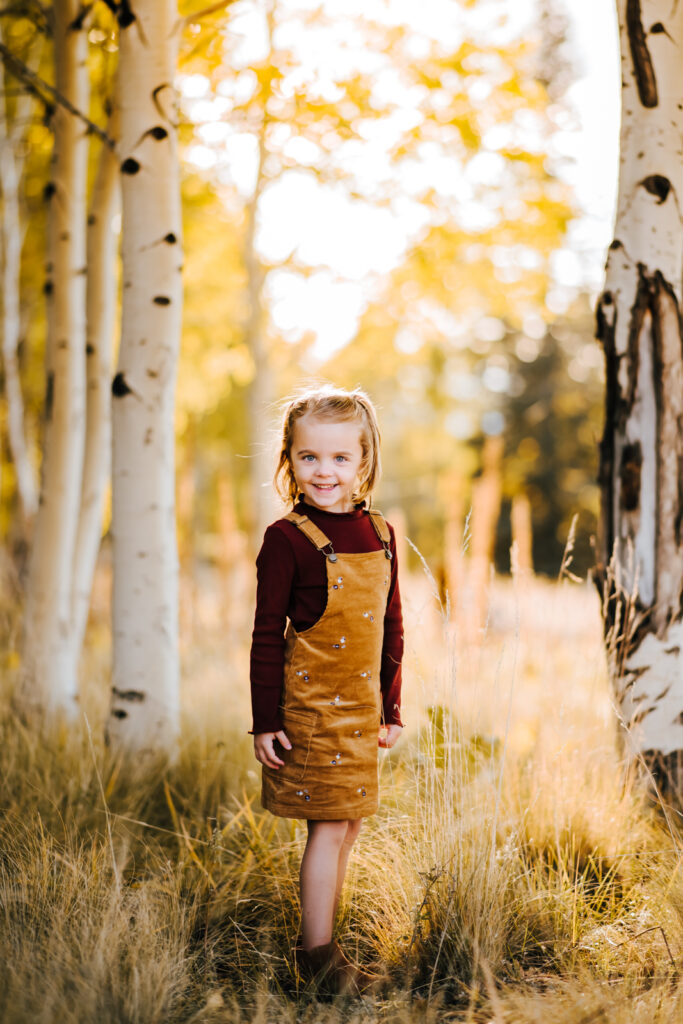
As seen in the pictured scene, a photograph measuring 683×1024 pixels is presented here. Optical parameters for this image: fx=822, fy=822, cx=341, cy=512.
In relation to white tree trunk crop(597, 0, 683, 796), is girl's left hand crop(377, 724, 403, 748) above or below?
below

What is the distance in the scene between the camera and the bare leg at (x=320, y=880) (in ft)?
6.84

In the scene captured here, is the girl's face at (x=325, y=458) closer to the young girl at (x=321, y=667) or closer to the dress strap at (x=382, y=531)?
the young girl at (x=321, y=667)

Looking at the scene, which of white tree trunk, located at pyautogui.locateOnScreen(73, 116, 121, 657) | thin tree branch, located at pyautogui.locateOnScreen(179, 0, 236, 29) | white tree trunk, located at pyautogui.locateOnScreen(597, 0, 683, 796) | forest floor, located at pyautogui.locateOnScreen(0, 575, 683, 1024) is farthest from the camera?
white tree trunk, located at pyautogui.locateOnScreen(73, 116, 121, 657)

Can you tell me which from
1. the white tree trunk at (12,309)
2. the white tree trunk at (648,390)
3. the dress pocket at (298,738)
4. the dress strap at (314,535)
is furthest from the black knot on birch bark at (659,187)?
the white tree trunk at (12,309)

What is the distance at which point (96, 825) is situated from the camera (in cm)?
278

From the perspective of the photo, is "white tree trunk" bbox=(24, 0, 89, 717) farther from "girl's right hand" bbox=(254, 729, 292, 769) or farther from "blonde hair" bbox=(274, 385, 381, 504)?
"girl's right hand" bbox=(254, 729, 292, 769)

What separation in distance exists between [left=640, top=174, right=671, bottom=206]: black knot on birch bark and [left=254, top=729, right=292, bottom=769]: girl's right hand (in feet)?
7.87

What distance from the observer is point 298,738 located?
208 cm

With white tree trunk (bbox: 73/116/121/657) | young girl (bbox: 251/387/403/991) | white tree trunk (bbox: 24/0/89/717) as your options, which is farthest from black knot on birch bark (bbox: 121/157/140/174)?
young girl (bbox: 251/387/403/991)

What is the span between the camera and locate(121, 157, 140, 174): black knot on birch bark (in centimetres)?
335

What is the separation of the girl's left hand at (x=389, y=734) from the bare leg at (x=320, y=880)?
259mm

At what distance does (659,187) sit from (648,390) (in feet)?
2.51

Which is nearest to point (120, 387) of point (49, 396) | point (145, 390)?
point (145, 390)

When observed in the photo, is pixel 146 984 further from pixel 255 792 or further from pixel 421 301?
pixel 421 301
